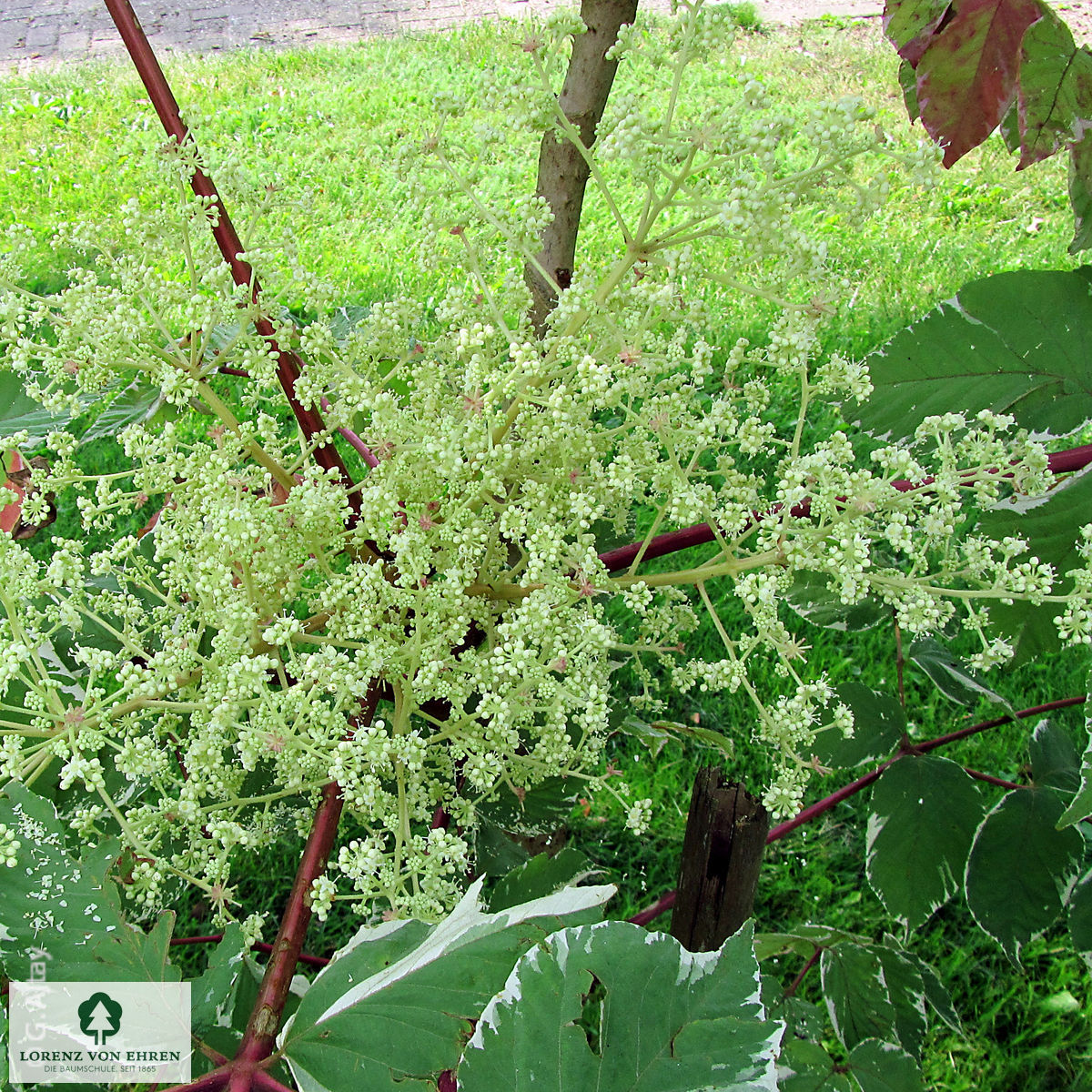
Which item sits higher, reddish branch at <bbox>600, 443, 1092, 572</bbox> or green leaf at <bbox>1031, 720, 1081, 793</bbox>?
reddish branch at <bbox>600, 443, 1092, 572</bbox>

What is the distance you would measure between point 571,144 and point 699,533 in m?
0.66

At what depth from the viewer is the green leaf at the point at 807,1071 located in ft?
3.99

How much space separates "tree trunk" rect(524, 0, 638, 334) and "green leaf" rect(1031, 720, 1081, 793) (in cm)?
105

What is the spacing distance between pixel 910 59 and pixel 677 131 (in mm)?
350

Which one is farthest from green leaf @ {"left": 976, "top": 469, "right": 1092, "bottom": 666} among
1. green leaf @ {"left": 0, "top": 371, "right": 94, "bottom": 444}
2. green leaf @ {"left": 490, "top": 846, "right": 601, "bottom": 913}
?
green leaf @ {"left": 0, "top": 371, "right": 94, "bottom": 444}

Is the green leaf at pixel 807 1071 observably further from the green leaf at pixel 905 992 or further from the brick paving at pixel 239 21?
the brick paving at pixel 239 21

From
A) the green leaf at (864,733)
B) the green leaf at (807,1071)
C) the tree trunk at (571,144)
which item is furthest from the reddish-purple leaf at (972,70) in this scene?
the green leaf at (807,1071)

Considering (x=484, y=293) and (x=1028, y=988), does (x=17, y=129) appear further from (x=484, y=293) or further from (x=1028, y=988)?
(x=1028, y=988)

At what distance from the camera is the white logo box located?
888 millimetres

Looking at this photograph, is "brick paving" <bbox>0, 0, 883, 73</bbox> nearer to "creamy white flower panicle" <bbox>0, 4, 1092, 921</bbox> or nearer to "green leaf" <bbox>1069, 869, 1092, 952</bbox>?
"creamy white flower panicle" <bbox>0, 4, 1092, 921</bbox>

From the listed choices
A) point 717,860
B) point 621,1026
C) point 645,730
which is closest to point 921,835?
point 645,730

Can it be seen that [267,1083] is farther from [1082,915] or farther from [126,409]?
[126,409]

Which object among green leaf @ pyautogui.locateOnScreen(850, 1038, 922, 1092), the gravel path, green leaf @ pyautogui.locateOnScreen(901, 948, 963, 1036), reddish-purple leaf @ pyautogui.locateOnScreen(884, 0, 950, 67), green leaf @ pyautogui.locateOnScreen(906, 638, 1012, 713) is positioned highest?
the gravel path

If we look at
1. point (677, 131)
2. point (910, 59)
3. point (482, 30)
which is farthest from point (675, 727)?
point (482, 30)
